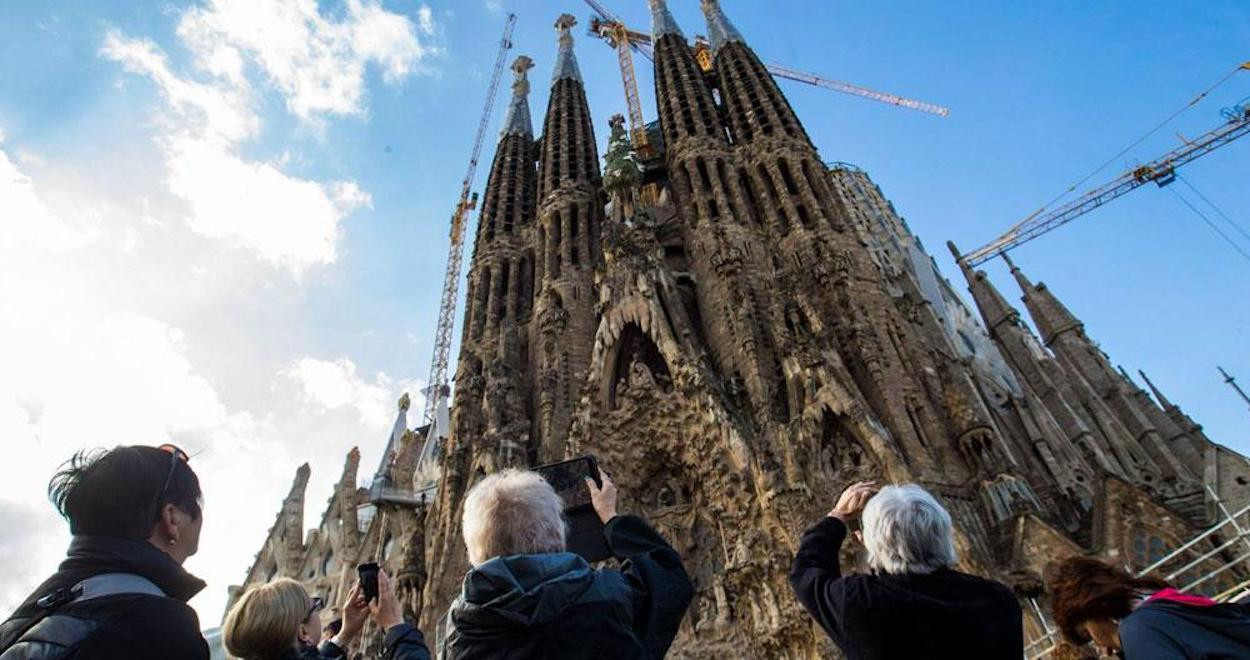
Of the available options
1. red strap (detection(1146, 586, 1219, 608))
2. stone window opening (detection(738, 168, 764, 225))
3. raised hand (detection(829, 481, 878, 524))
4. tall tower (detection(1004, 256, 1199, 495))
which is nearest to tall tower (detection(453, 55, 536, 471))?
stone window opening (detection(738, 168, 764, 225))

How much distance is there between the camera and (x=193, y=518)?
220 centimetres

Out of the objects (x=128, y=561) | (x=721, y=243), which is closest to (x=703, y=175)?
(x=721, y=243)

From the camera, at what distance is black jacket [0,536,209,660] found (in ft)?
→ 5.37

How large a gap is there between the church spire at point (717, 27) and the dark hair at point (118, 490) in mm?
28657

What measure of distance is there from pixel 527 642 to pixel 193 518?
3.87 ft

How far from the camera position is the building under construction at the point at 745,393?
11.7 meters

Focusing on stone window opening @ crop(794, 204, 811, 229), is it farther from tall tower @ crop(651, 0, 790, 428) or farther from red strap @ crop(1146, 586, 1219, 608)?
red strap @ crop(1146, 586, 1219, 608)

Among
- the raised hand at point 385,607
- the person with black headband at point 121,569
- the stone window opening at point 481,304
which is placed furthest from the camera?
the stone window opening at point 481,304

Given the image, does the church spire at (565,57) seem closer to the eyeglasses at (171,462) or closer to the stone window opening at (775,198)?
the stone window opening at (775,198)

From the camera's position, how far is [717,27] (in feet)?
95.8

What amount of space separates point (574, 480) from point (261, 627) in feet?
3.86

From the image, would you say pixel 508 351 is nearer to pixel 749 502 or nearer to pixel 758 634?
pixel 749 502

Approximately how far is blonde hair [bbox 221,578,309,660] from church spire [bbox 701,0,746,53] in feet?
94.0

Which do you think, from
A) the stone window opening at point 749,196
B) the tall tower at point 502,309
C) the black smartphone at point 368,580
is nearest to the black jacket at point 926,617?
the black smartphone at point 368,580
